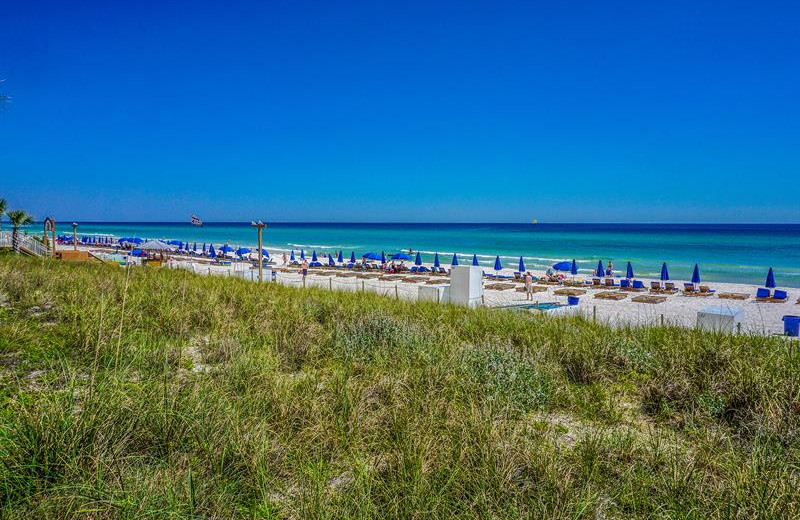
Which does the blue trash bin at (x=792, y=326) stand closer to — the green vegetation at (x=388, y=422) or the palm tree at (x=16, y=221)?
the green vegetation at (x=388, y=422)

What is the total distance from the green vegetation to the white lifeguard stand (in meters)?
4.45

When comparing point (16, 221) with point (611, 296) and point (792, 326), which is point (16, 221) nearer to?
point (611, 296)

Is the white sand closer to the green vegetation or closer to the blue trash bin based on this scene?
the blue trash bin

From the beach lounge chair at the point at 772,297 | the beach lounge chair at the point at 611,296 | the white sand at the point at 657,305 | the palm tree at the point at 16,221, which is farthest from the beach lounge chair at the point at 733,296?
the palm tree at the point at 16,221

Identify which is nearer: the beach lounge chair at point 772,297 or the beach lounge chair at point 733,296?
the beach lounge chair at point 772,297

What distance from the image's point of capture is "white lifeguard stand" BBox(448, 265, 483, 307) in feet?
36.0

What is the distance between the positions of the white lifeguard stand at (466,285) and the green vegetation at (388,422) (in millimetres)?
4447

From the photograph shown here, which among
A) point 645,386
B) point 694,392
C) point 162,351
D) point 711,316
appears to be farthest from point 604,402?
point 711,316

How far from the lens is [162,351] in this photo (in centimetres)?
486

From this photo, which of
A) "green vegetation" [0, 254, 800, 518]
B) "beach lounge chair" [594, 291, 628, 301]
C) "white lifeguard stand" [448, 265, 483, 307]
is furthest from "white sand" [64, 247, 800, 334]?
"green vegetation" [0, 254, 800, 518]

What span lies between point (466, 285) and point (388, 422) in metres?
7.53

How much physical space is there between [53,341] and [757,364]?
749 centimetres

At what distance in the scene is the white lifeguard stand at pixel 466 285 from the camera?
36.0ft

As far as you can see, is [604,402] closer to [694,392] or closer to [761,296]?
[694,392]
